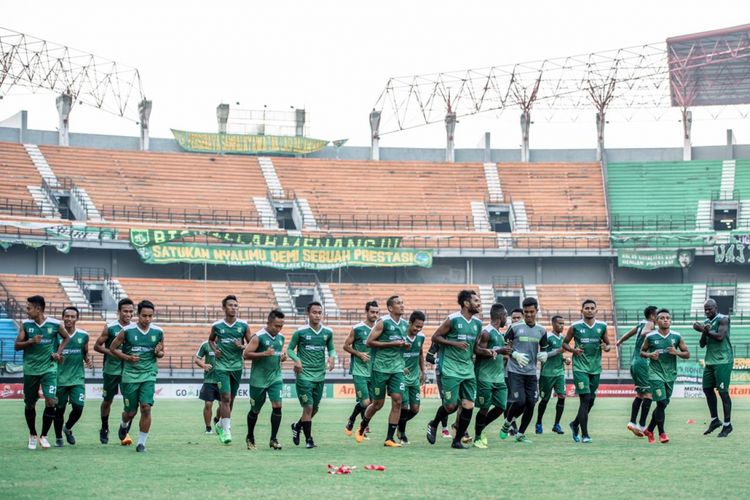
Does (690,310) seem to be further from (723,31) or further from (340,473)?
(340,473)

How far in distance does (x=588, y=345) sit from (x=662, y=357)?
4.50ft

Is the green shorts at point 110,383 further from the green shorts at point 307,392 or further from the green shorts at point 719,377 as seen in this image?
the green shorts at point 719,377

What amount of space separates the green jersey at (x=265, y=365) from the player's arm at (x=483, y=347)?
309 centimetres

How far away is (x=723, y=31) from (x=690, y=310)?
16.4m

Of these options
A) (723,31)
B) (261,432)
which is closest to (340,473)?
(261,432)

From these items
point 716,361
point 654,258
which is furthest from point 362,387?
point 654,258

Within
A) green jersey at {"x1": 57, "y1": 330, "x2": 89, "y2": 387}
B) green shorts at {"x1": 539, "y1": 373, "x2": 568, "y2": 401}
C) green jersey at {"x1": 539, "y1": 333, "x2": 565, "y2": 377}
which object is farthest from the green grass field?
green jersey at {"x1": 539, "y1": 333, "x2": 565, "y2": 377}

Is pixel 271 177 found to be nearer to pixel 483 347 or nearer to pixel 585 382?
pixel 585 382

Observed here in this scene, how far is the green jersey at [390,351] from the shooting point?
18.6 meters

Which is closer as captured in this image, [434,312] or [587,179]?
[434,312]

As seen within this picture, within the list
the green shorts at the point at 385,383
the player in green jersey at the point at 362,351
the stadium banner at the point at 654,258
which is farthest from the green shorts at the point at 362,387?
the stadium banner at the point at 654,258

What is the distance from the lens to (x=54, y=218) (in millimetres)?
60438

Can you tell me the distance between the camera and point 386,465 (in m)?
15.0

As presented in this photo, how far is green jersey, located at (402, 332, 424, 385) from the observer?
2008 centimetres
